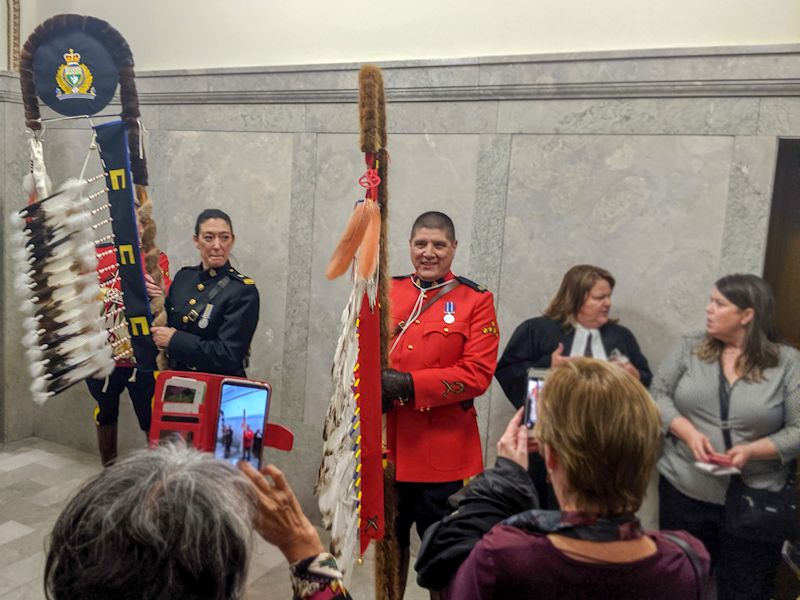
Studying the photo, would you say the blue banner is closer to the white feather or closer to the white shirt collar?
the white feather

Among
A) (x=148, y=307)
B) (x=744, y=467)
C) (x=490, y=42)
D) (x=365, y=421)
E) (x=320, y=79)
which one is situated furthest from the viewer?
(x=320, y=79)

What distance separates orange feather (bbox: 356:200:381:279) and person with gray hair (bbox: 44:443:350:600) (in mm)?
910

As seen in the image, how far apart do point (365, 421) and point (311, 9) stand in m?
2.01

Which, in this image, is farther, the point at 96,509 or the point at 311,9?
the point at 311,9

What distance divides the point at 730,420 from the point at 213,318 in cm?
181

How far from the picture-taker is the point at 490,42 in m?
2.59

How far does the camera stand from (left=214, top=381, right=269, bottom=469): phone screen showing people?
5.30 ft

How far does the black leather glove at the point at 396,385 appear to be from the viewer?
2.09 m

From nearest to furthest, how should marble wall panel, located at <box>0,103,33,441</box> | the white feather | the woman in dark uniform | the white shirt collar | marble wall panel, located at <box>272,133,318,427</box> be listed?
the white feather < the white shirt collar < the woman in dark uniform < marble wall panel, located at <box>272,133,318,427</box> < marble wall panel, located at <box>0,103,33,441</box>

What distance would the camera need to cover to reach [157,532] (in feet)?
2.71

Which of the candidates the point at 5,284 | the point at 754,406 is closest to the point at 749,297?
the point at 754,406

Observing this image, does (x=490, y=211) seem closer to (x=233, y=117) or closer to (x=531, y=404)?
(x=531, y=404)

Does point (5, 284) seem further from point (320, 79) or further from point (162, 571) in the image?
point (162, 571)

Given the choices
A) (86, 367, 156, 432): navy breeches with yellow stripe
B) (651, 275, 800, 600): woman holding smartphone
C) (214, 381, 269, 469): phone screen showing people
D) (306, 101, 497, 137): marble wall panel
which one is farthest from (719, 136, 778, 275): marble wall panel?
(86, 367, 156, 432): navy breeches with yellow stripe
